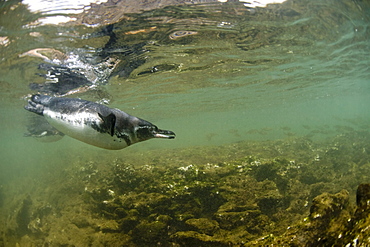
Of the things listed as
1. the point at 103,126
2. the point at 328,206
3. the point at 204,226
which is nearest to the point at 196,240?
the point at 204,226

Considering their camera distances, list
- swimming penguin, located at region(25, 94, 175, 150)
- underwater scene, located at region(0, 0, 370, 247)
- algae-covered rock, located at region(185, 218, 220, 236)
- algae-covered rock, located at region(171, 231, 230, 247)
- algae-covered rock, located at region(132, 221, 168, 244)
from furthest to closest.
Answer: algae-covered rock, located at region(132, 221, 168, 244) → algae-covered rock, located at region(185, 218, 220, 236) → algae-covered rock, located at region(171, 231, 230, 247) → underwater scene, located at region(0, 0, 370, 247) → swimming penguin, located at region(25, 94, 175, 150)

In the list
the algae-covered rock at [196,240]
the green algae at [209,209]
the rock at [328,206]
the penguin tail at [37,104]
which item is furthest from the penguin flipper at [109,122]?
the rock at [328,206]

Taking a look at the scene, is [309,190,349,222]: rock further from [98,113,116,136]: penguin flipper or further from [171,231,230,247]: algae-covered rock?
[98,113,116,136]: penguin flipper

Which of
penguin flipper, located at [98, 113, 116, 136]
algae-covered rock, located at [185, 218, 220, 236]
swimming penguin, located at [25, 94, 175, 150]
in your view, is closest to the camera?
penguin flipper, located at [98, 113, 116, 136]

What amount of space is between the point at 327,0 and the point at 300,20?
3.85 feet

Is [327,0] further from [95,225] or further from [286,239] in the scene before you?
[95,225]

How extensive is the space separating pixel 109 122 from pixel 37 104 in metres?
1.90

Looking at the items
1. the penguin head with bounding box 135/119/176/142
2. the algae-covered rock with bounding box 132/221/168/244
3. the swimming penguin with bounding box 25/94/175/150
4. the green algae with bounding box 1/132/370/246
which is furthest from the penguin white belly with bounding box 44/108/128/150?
the algae-covered rock with bounding box 132/221/168/244

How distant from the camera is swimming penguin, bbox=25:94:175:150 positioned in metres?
2.59

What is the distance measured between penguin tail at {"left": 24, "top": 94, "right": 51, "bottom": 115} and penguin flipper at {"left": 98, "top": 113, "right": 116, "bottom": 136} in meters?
1.52

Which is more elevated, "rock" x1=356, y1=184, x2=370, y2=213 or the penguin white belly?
the penguin white belly

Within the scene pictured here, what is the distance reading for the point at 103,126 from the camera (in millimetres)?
2562

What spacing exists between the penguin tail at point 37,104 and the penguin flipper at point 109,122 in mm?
1522

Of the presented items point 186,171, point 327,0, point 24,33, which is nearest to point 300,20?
point 327,0
